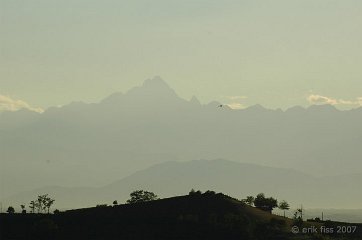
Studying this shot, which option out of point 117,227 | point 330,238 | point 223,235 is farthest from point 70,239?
point 330,238

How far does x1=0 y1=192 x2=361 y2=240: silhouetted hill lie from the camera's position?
566 feet

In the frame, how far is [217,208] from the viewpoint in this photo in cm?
19412

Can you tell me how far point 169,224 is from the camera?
18225cm

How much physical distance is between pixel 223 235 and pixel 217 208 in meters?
23.7

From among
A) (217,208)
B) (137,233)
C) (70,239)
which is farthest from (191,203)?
(70,239)

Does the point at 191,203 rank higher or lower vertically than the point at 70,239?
higher

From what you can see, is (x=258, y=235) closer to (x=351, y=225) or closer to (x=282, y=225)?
(x=282, y=225)

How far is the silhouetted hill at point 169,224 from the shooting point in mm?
172625

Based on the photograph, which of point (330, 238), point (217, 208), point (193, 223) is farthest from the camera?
point (217, 208)

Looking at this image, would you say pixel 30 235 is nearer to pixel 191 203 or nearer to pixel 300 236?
pixel 191 203

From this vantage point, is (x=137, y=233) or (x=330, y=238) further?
(x=137, y=233)

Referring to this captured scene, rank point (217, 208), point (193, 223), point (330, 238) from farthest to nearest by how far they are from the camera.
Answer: point (217, 208)
point (193, 223)
point (330, 238)

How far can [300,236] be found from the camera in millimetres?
167000

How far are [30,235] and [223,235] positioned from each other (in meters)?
57.2
